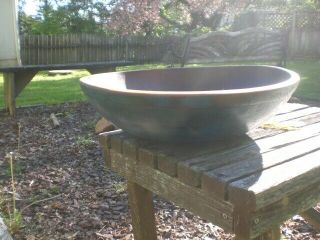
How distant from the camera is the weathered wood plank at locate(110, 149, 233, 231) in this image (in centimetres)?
126

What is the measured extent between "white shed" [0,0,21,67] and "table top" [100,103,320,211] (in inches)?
198

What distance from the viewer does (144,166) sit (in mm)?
1555

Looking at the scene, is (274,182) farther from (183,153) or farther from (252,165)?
(183,153)

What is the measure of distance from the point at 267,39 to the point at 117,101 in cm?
791

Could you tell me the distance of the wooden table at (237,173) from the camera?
119 cm

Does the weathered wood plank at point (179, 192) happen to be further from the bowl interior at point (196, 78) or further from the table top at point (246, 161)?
the bowl interior at point (196, 78)

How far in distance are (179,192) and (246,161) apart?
252 millimetres

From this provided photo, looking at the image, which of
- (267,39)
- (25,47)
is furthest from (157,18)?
(25,47)

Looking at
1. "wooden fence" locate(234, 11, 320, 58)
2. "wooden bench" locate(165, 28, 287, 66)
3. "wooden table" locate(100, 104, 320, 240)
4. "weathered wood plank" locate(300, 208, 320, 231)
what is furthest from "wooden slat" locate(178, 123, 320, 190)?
"wooden fence" locate(234, 11, 320, 58)

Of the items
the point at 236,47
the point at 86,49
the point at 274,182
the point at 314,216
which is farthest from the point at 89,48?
the point at 274,182

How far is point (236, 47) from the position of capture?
28.3 feet

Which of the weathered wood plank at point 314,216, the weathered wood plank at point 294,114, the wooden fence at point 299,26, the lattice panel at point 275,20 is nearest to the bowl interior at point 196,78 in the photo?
the weathered wood plank at point 294,114

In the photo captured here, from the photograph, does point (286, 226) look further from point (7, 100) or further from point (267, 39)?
point (267, 39)

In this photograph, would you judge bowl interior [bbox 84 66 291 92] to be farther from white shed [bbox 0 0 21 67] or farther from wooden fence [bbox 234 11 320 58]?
wooden fence [bbox 234 11 320 58]
